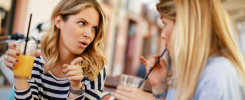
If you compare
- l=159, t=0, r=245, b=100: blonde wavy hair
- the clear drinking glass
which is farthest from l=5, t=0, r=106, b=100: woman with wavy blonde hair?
l=159, t=0, r=245, b=100: blonde wavy hair

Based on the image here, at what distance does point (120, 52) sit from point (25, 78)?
8795mm

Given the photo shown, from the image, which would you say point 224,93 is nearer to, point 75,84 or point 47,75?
point 75,84

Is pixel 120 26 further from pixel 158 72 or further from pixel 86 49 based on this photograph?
pixel 158 72

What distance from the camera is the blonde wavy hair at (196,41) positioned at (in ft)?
3.28

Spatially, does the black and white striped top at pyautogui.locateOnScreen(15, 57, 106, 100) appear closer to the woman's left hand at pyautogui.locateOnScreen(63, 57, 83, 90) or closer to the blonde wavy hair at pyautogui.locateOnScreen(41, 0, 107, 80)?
the blonde wavy hair at pyautogui.locateOnScreen(41, 0, 107, 80)

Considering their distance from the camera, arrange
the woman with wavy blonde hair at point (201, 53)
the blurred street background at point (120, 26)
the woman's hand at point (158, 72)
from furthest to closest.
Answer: the blurred street background at point (120, 26) → the woman's hand at point (158, 72) → the woman with wavy blonde hair at point (201, 53)

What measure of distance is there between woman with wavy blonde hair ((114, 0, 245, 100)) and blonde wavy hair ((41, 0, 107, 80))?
0.44 meters

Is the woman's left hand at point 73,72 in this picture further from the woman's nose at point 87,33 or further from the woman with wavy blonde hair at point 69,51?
the woman's nose at point 87,33

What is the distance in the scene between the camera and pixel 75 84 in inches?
49.2

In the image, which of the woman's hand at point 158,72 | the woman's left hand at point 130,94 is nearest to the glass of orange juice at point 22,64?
A: the woman's left hand at point 130,94

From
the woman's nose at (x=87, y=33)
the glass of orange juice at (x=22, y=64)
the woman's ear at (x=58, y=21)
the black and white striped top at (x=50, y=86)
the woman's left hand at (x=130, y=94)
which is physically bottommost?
the black and white striped top at (x=50, y=86)

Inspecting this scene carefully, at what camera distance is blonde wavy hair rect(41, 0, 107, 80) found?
4.57 ft

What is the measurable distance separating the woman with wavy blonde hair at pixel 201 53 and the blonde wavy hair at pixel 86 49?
441 millimetres

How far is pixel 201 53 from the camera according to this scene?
1004 millimetres
